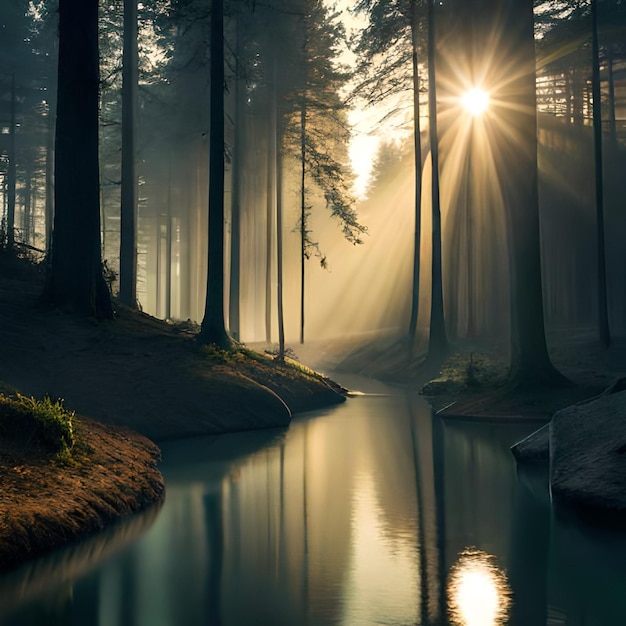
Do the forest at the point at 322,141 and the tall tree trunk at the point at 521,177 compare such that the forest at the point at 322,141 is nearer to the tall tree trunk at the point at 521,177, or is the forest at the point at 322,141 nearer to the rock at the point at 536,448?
the tall tree trunk at the point at 521,177

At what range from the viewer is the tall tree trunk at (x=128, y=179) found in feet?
89.3

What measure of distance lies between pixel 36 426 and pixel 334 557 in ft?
13.1

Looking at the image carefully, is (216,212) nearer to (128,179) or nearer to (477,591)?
(128,179)

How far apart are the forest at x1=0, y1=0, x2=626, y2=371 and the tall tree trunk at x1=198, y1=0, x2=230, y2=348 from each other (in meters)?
0.05

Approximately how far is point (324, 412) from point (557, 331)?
21634 millimetres

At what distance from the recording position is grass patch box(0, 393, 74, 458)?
32.7 feet

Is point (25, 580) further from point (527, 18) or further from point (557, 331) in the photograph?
point (557, 331)

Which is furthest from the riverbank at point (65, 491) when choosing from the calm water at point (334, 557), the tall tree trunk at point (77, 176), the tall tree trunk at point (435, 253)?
the tall tree trunk at point (435, 253)

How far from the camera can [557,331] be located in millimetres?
41906

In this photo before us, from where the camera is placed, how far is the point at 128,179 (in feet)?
89.7

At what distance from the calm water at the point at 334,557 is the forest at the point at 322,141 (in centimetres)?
858

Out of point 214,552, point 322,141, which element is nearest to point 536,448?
point 214,552

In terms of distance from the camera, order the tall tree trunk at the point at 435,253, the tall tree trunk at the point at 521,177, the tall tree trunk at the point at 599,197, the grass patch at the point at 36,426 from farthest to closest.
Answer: the tall tree trunk at the point at 435,253 → the tall tree trunk at the point at 599,197 → the tall tree trunk at the point at 521,177 → the grass patch at the point at 36,426

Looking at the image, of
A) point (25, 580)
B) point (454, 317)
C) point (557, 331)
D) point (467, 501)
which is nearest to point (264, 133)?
point (454, 317)
